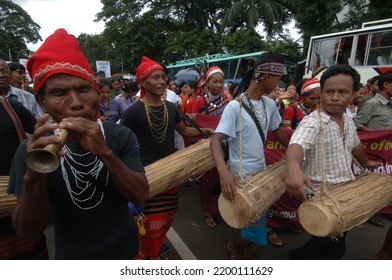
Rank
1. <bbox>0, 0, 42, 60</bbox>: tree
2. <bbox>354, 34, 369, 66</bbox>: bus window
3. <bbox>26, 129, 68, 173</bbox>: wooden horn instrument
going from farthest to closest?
<bbox>0, 0, 42, 60</bbox>: tree
<bbox>354, 34, 369, 66</bbox>: bus window
<bbox>26, 129, 68, 173</bbox>: wooden horn instrument

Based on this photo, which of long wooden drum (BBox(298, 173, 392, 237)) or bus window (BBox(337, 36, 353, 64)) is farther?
bus window (BBox(337, 36, 353, 64))

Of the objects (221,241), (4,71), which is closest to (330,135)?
(221,241)

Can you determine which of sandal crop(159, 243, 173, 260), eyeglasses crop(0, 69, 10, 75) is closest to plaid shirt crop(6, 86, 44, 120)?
eyeglasses crop(0, 69, 10, 75)

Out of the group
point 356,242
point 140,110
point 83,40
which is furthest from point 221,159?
point 83,40

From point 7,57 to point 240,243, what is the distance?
54.5 m

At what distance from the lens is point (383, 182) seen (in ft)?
7.09

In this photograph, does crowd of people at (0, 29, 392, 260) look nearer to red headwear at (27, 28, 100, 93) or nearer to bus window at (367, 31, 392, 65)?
red headwear at (27, 28, 100, 93)

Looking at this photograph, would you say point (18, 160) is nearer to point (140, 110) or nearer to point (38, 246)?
point (38, 246)

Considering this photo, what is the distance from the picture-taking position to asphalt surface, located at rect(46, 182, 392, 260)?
304 centimetres

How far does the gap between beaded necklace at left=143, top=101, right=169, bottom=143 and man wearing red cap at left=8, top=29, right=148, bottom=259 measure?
1258mm

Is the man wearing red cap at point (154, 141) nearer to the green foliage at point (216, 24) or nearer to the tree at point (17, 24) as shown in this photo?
the green foliage at point (216, 24)

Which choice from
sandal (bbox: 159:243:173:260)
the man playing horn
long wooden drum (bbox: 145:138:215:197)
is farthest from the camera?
sandal (bbox: 159:243:173:260)

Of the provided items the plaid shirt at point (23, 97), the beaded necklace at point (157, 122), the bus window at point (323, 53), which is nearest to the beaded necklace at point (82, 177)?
the beaded necklace at point (157, 122)

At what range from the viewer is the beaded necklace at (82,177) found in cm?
127
